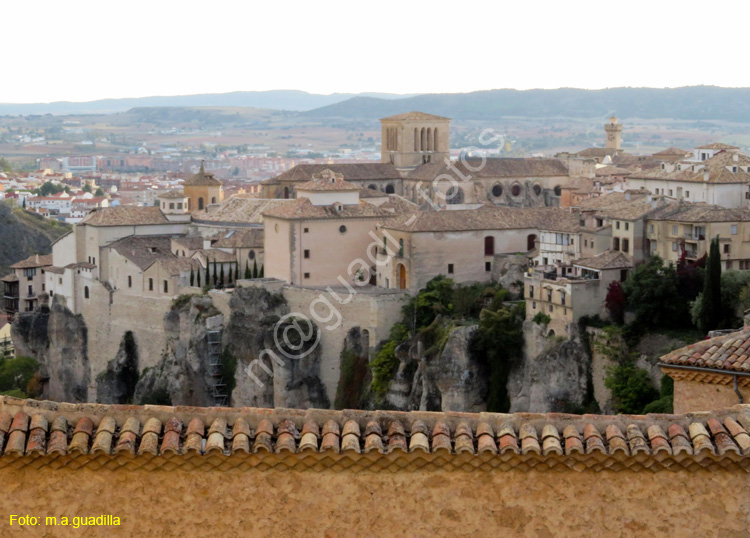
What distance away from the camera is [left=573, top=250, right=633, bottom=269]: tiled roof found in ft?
136

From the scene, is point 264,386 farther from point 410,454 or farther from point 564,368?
point 410,454

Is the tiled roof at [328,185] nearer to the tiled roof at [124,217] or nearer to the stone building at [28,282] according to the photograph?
the tiled roof at [124,217]

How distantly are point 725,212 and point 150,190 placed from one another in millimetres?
102811

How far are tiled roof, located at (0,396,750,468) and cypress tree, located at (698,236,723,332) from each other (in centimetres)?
2655

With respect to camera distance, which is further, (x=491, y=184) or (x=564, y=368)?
(x=491, y=184)

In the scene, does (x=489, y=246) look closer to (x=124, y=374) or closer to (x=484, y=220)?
→ (x=484, y=220)

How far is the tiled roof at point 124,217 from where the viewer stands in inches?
2223

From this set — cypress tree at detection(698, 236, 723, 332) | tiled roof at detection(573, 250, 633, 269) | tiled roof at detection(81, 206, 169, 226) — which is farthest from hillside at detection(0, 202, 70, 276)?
cypress tree at detection(698, 236, 723, 332)

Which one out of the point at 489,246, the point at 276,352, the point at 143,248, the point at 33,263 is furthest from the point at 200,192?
A: the point at 489,246

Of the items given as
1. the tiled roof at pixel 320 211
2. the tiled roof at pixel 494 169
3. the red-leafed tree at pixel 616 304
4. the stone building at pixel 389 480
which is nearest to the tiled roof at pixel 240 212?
the tiled roof at pixel 320 211

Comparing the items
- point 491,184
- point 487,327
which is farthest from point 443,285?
point 491,184

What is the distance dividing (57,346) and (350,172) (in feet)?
52.9

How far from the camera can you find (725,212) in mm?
42406

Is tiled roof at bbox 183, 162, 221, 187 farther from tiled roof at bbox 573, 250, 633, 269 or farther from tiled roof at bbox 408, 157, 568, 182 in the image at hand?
tiled roof at bbox 573, 250, 633, 269
